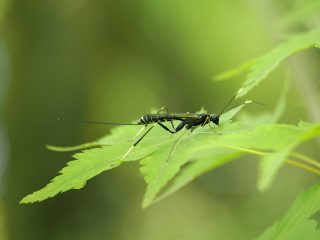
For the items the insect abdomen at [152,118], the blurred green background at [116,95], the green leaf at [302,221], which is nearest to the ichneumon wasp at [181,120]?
the insect abdomen at [152,118]

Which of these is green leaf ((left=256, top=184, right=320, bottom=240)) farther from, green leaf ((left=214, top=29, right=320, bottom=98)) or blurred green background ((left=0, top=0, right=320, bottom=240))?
blurred green background ((left=0, top=0, right=320, bottom=240))

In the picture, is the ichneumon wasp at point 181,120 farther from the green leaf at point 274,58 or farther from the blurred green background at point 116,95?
the blurred green background at point 116,95

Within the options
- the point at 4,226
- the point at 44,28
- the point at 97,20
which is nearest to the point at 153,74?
the point at 97,20

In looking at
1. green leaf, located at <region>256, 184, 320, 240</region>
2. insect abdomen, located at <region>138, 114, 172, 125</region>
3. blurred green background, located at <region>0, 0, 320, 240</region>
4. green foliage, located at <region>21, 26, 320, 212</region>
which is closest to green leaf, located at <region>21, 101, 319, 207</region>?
green foliage, located at <region>21, 26, 320, 212</region>

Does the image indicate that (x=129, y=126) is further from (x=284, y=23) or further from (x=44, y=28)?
(x=44, y=28)

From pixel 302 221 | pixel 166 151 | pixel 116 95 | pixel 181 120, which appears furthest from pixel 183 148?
pixel 116 95

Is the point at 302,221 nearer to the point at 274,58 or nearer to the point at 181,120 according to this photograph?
the point at 274,58

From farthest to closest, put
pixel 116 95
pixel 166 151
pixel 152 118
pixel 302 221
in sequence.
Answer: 1. pixel 116 95
2. pixel 152 118
3. pixel 166 151
4. pixel 302 221
